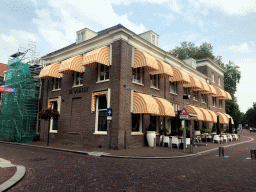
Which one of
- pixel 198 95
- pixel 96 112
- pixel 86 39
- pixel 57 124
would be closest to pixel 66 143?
pixel 57 124

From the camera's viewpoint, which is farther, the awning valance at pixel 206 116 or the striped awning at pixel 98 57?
the awning valance at pixel 206 116

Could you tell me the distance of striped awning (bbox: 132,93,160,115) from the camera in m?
15.9

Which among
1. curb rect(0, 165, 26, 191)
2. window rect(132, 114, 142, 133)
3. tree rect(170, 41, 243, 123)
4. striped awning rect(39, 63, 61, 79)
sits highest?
tree rect(170, 41, 243, 123)

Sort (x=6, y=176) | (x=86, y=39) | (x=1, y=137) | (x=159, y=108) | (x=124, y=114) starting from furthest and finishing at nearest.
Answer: (x=1, y=137)
(x=86, y=39)
(x=159, y=108)
(x=124, y=114)
(x=6, y=176)

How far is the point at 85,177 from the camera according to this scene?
22.7 ft

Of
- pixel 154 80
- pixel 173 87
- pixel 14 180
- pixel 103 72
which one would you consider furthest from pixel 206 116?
pixel 14 180

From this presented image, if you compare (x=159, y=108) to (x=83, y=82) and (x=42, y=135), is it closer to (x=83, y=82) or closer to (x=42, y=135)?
(x=83, y=82)

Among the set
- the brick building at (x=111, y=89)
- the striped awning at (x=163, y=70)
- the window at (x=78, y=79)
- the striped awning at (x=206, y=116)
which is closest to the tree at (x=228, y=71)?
the striped awning at (x=206, y=116)

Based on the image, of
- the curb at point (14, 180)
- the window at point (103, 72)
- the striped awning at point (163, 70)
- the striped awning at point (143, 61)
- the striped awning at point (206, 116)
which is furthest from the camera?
the striped awning at point (206, 116)

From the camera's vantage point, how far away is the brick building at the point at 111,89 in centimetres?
1598

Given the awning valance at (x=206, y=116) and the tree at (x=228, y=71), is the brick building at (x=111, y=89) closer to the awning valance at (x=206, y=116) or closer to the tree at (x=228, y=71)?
the awning valance at (x=206, y=116)

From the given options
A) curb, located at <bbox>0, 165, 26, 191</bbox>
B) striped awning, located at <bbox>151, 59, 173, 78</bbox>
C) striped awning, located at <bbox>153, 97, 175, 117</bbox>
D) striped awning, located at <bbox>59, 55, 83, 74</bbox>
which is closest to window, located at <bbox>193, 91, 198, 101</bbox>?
striped awning, located at <bbox>151, 59, 173, 78</bbox>

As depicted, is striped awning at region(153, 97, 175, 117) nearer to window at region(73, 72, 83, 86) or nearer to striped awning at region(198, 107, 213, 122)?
window at region(73, 72, 83, 86)

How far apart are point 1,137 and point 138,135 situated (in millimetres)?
15073
